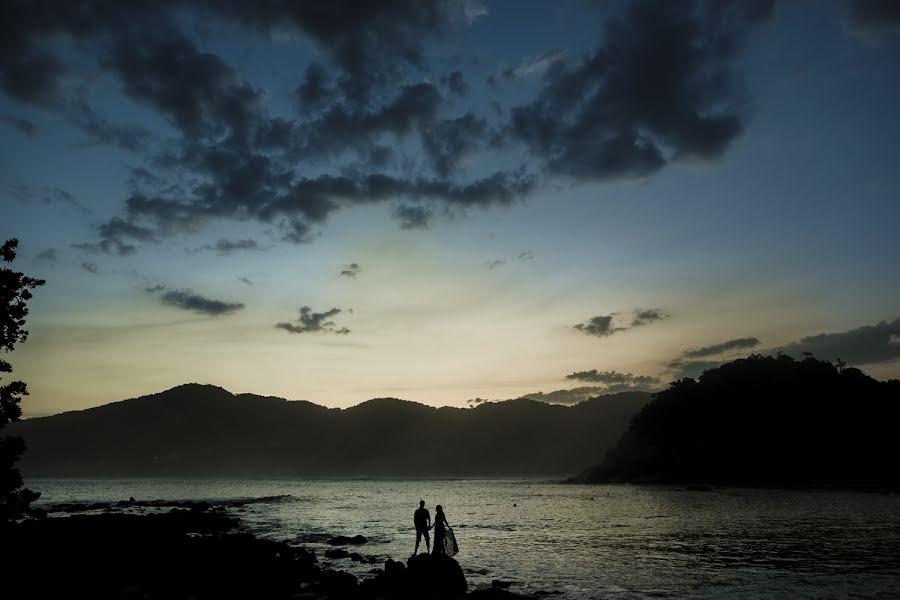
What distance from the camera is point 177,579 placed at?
1056 inches

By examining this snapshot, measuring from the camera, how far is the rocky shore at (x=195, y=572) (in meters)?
23.3

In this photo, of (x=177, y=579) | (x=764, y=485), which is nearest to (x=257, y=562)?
(x=177, y=579)

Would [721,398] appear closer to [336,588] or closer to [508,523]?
[508,523]

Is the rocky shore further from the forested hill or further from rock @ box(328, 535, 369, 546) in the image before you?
the forested hill

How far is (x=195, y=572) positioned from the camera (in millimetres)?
28297

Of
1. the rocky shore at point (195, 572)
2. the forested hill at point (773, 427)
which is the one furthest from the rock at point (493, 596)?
the forested hill at point (773, 427)

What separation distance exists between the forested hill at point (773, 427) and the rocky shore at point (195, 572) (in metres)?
125

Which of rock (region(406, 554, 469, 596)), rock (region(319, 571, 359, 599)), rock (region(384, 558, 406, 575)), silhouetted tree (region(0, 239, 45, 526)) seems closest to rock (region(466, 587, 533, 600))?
rock (region(406, 554, 469, 596))

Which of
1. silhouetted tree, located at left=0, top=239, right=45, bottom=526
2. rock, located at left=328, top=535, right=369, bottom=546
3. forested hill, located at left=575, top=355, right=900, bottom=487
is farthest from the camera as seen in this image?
forested hill, located at left=575, top=355, right=900, bottom=487

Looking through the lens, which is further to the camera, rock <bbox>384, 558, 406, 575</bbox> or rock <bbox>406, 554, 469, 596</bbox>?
rock <bbox>384, 558, 406, 575</bbox>

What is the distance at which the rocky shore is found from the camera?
76.6ft

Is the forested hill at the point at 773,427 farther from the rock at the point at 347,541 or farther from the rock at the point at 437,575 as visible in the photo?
the rock at the point at 437,575

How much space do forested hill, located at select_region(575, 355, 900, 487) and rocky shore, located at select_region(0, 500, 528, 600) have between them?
12532cm

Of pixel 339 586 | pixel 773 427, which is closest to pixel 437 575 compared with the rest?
pixel 339 586
